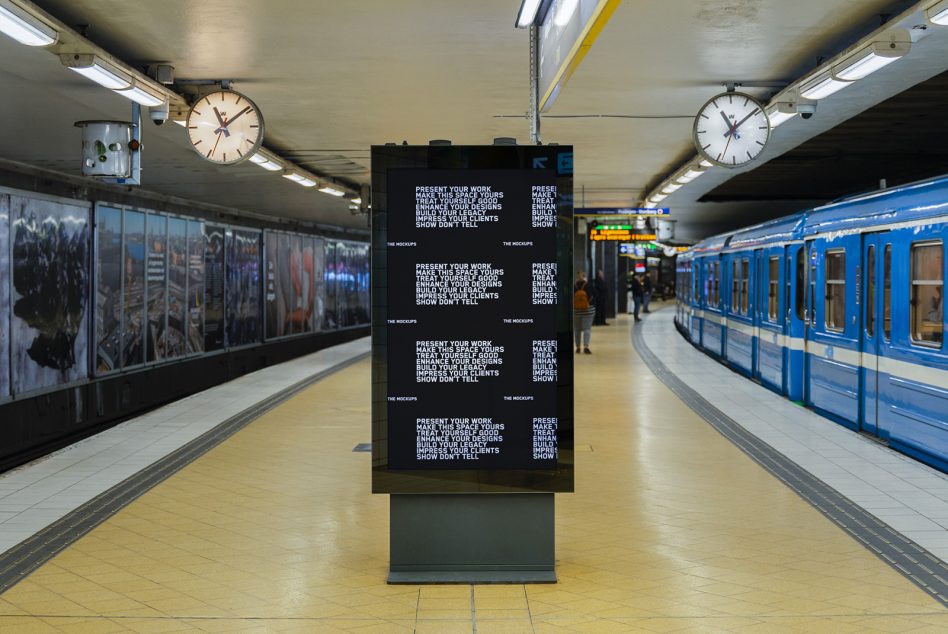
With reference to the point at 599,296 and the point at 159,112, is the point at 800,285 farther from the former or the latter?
the point at 599,296

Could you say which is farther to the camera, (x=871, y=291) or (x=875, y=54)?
(x=871, y=291)

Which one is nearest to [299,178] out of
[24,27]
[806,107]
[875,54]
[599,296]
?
[806,107]

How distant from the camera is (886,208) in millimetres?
10195

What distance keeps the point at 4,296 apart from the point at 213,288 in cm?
852

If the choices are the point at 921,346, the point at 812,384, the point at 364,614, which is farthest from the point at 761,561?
the point at 812,384

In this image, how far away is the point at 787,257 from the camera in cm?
1480

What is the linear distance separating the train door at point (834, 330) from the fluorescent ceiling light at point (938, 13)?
4.86 metres

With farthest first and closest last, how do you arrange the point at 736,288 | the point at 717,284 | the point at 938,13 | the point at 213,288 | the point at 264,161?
the point at 717,284
the point at 213,288
the point at 736,288
the point at 264,161
the point at 938,13

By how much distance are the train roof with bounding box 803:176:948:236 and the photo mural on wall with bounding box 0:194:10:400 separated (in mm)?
9328

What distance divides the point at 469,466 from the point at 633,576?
1.11 metres

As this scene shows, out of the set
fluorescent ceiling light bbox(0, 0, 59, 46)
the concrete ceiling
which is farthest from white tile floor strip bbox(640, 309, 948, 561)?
fluorescent ceiling light bbox(0, 0, 59, 46)

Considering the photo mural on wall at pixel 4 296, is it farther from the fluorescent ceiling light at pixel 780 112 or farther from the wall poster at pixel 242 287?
the wall poster at pixel 242 287

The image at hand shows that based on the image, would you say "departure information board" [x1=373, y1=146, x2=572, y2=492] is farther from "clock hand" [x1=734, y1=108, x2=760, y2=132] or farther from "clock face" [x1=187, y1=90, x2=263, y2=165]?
"clock hand" [x1=734, y1=108, x2=760, y2=132]

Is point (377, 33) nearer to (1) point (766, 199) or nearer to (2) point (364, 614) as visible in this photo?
(2) point (364, 614)
